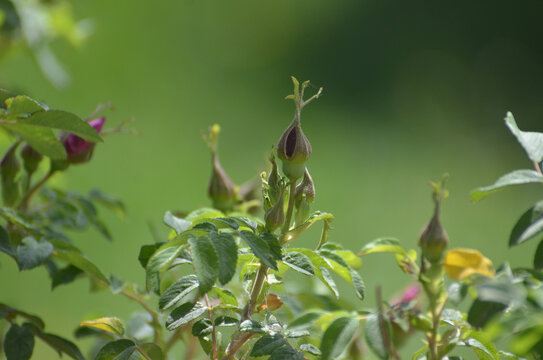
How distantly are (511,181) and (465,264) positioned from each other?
59mm

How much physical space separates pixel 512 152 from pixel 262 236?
7.54 feet

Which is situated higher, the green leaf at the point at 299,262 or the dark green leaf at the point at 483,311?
the green leaf at the point at 299,262

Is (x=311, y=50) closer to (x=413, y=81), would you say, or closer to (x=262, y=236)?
(x=413, y=81)

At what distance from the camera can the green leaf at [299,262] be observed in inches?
16.4

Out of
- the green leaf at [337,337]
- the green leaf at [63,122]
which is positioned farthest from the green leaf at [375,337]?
the green leaf at [63,122]

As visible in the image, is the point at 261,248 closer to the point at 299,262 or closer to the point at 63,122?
the point at 299,262

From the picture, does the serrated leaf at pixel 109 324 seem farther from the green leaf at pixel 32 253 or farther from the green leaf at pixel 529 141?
the green leaf at pixel 529 141

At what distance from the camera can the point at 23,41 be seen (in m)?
0.98

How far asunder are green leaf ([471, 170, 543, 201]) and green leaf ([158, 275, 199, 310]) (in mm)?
186

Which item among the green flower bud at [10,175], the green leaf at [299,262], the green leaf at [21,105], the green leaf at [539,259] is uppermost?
the green leaf at [21,105]

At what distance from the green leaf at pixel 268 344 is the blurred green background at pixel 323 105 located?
1242 millimetres

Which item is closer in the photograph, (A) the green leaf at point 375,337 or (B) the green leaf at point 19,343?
(A) the green leaf at point 375,337

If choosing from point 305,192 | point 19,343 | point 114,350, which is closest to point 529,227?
point 305,192

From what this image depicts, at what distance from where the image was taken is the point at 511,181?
40 centimetres
